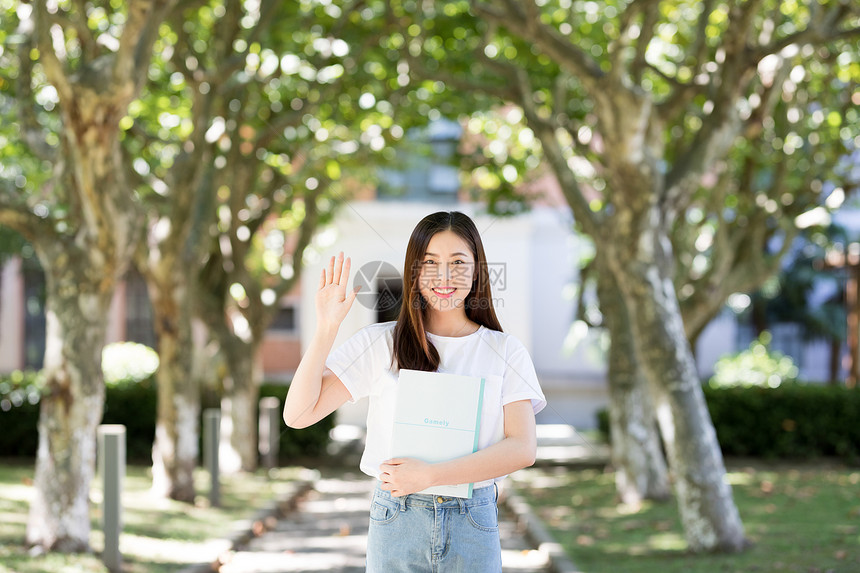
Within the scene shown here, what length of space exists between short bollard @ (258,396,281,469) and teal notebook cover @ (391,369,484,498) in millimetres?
11016

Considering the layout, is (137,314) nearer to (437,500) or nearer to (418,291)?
(418,291)

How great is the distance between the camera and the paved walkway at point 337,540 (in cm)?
754

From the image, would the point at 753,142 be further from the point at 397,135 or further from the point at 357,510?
the point at 357,510

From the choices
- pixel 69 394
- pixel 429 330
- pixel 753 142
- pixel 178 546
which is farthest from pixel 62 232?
pixel 753 142

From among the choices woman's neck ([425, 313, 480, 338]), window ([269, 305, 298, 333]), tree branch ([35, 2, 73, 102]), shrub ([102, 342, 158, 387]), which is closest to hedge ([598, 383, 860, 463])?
shrub ([102, 342, 158, 387])

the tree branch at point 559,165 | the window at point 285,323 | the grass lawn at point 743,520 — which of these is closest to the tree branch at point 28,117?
the tree branch at point 559,165

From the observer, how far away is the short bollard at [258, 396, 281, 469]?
13391 millimetres

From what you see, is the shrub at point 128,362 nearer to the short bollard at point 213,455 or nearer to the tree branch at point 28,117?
the short bollard at point 213,455

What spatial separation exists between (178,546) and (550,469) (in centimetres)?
741

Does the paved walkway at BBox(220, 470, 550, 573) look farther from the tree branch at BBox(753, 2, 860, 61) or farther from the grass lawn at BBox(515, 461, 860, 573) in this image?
the tree branch at BBox(753, 2, 860, 61)

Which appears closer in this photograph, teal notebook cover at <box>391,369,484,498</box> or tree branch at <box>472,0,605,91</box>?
teal notebook cover at <box>391,369,484,498</box>

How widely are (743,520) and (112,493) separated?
572cm

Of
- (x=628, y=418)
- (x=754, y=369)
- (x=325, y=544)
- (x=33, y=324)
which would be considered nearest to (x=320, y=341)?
(x=325, y=544)

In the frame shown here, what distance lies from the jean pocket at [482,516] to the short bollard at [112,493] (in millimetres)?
4571
